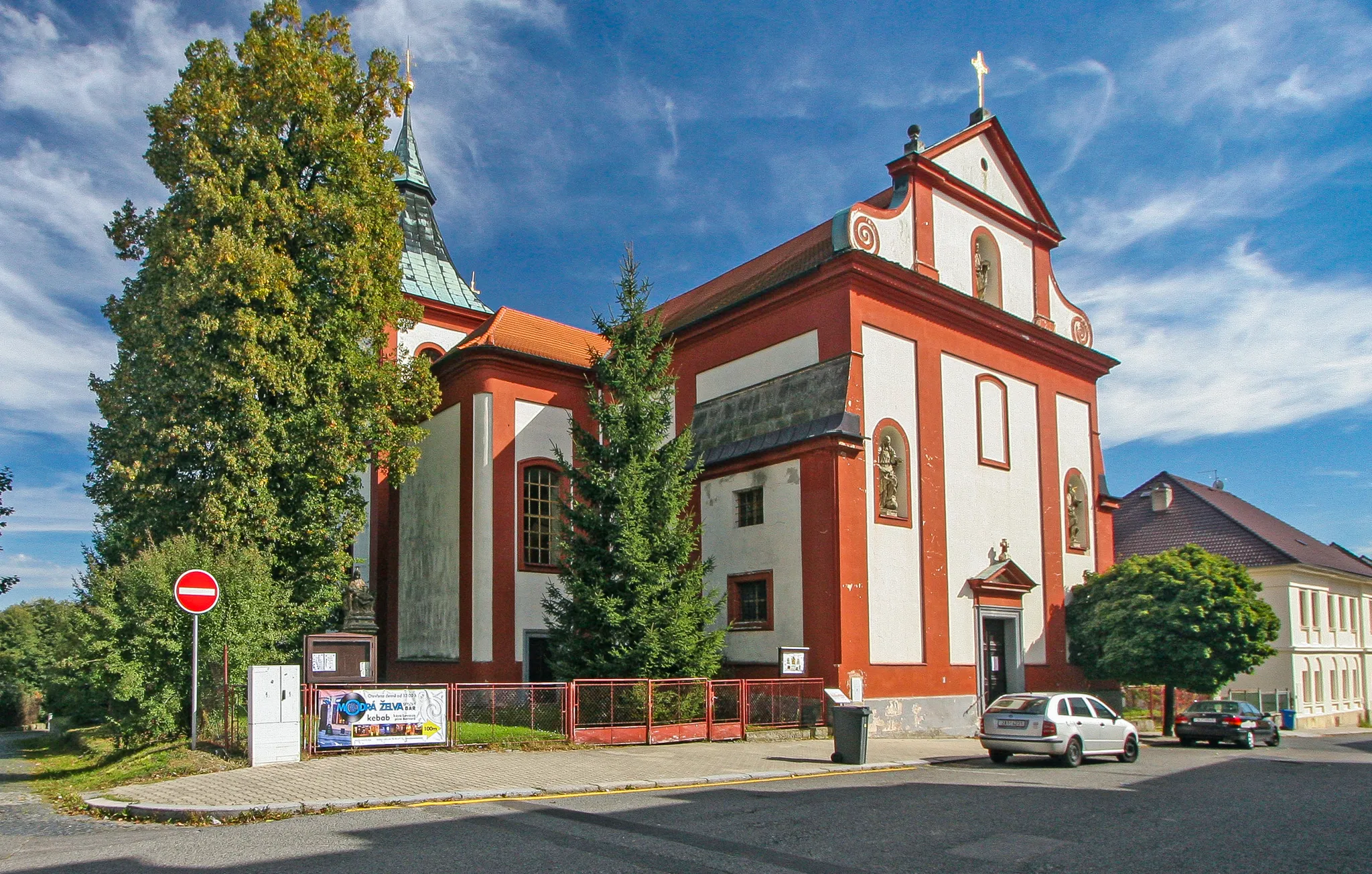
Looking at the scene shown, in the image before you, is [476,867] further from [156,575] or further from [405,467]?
[405,467]

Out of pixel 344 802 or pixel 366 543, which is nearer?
pixel 344 802

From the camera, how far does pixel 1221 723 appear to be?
2341 centimetres

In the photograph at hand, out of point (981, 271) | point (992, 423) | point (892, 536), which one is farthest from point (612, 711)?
point (981, 271)

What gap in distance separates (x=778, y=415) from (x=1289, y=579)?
26.0 m

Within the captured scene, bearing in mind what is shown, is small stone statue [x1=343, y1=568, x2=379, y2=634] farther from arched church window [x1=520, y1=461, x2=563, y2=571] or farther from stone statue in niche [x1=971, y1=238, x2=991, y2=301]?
stone statue in niche [x1=971, y1=238, x2=991, y2=301]

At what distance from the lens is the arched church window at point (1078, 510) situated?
2809 cm

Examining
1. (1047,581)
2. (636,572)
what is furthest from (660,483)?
(1047,581)

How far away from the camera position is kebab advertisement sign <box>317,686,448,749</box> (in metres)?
14.5

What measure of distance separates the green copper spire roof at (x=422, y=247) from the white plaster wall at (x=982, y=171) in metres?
15.2

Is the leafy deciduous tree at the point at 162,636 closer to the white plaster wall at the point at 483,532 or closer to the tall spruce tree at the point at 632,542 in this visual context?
the tall spruce tree at the point at 632,542

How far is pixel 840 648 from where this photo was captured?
67.5 feet

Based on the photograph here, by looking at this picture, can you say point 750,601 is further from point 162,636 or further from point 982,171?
point 982,171

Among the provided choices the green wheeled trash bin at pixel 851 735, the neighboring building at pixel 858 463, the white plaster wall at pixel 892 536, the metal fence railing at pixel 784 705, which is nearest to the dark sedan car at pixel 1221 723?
the neighboring building at pixel 858 463

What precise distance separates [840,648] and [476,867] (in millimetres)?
13931
